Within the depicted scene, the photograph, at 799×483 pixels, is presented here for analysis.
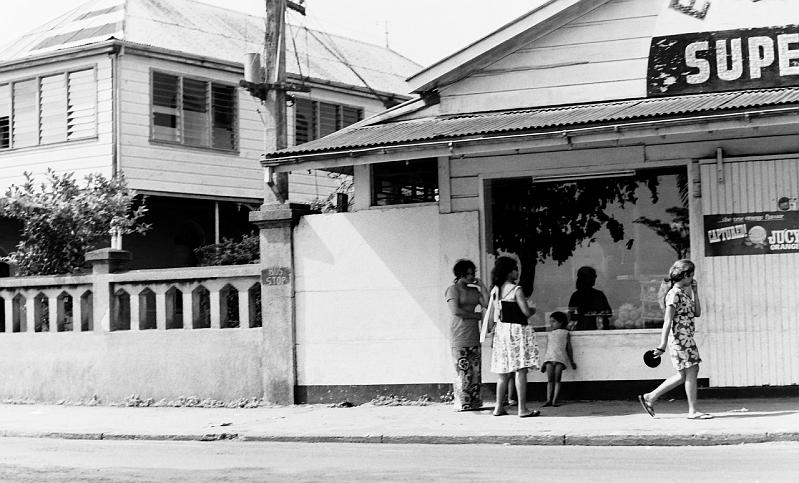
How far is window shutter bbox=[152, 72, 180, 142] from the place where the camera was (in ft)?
78.0

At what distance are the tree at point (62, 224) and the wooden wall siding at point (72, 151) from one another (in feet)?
19.6

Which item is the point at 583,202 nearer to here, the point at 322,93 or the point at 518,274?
the point at 518,274

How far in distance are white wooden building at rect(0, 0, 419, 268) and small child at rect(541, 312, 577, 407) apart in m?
10.4

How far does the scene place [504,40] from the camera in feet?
44.8

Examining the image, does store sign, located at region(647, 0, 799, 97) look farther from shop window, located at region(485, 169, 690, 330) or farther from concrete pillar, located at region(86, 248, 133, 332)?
concrete pillar, located at region(86, 248, 133, 332)

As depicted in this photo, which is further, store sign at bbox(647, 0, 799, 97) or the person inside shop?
the person inside shop

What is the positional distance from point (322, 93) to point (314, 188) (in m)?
2.24

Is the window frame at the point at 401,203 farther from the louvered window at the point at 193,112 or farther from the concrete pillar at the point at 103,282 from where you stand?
the louvered window at the point at 193,112

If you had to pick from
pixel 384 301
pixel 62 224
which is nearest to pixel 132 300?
pixel 62 224

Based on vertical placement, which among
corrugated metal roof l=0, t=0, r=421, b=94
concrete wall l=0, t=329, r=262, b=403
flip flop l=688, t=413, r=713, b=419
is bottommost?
flip flop l=688, t=413, r=713, b=419

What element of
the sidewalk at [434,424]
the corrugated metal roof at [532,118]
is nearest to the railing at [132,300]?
the sidewalk at [434,424]

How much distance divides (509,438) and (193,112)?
15.1 m

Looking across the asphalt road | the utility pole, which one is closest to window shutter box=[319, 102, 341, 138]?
the utility pole

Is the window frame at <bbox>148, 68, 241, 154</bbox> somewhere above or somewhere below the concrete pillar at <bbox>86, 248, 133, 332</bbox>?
above
